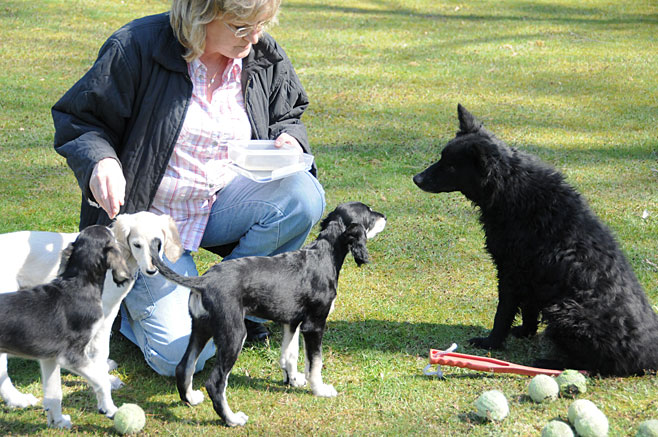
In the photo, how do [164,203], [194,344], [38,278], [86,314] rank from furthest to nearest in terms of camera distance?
[164,203] → [38,278] → [194,344] → [86,314]

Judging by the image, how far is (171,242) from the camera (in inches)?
143

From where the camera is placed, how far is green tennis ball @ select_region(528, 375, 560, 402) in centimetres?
352

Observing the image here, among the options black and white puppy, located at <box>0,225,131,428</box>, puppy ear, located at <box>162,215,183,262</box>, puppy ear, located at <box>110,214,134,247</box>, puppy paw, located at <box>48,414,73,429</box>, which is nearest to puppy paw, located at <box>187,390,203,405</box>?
black and white puppy, located at <box>0,225,131,428</box>

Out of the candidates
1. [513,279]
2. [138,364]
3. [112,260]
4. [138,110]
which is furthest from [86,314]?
[513,279]

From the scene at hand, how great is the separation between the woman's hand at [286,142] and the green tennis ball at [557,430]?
6.74 feet

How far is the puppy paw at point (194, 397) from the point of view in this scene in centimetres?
Result: 353

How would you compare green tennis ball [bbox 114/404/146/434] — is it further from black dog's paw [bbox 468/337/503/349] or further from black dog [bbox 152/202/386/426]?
black dog's paw [bbox 468/337/503/349]

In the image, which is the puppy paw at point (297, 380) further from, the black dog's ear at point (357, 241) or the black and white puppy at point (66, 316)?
the black and white puppy at point (66, 316)

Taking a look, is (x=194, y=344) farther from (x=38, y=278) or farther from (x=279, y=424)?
(x=38, y=278)

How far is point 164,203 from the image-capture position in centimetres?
400

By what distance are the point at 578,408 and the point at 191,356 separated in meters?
1.89

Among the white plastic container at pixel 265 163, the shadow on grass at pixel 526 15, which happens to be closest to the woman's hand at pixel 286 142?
the white plastic container at pixel 265 163

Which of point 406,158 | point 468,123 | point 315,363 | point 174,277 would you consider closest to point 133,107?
point 174,277

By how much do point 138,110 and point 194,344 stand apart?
1.36 m
